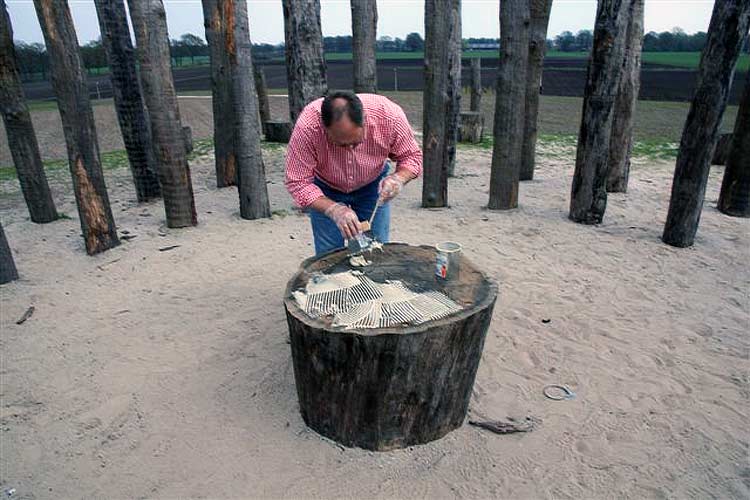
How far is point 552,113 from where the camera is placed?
14.8 meters

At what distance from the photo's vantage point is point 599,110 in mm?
5309

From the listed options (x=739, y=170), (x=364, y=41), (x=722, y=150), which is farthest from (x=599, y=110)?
(x=722, y=150)

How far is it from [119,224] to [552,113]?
12671mm

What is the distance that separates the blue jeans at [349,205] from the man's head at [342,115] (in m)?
0.71

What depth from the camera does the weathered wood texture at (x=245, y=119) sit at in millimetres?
5219

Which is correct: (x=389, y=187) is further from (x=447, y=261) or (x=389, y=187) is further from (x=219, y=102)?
(x=219, y=102)

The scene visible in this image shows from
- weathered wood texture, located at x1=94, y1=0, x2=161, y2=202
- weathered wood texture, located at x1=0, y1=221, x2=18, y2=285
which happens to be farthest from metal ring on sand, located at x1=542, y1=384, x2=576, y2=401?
weathered wood texture, located at x1=94, y1=0, x2=161, y2=202

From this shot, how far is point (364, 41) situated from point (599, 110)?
272cm

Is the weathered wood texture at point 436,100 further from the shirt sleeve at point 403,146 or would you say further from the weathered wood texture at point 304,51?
the shirt sleeve at point 403,146

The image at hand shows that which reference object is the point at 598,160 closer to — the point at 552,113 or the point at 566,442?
the point at 566,442

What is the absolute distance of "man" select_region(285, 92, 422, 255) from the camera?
8.93 ft

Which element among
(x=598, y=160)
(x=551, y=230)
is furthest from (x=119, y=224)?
(x=598, y=160)

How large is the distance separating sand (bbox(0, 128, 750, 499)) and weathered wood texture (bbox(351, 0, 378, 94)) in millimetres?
1819

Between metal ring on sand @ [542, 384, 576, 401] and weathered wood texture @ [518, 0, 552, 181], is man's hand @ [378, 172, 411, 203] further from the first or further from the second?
weathered wood texture @ [518, 0, 552, 181]
